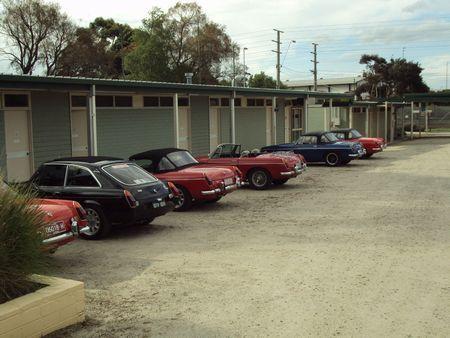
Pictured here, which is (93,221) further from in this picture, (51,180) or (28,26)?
(28,26)

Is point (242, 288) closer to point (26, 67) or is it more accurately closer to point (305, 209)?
point (305, 209)

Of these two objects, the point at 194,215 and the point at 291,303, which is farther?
the point at 194,215

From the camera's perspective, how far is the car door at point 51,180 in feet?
32.1

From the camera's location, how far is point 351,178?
59.2 ft

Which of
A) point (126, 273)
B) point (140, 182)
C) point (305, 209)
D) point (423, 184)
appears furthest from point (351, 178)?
point (126, 273)

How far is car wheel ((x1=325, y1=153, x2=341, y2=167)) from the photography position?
21953 millimetres

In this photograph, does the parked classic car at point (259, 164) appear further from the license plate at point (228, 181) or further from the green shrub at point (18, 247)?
the green shrub at point (18, 247)

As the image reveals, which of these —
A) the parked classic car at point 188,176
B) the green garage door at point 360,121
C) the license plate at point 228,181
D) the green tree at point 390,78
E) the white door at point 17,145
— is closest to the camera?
the parked classic car at point 188,176

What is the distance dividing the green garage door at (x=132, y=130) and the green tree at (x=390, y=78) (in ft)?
203

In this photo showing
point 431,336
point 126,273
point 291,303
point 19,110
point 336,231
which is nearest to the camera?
point 431,336

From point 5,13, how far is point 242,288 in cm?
4602

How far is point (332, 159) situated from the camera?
22.1 meters

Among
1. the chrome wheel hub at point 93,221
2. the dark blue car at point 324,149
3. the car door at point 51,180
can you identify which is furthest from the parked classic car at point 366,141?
the chrome wheel hub at point 93,221

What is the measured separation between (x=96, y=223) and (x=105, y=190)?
0.59m
